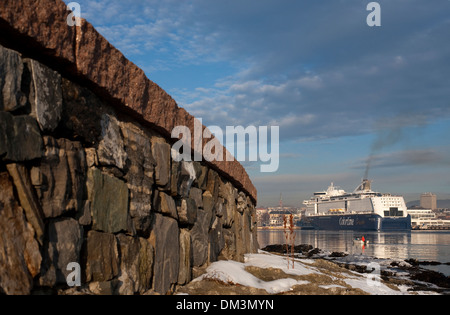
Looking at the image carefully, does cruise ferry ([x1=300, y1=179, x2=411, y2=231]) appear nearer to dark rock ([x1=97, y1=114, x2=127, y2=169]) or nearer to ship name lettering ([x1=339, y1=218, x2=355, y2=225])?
ship name lettering ([x1=339, y1=218, x2=355, y2=225])

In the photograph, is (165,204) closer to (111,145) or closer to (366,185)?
(111,145)

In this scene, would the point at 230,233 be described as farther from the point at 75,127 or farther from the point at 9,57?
the point at 9,57

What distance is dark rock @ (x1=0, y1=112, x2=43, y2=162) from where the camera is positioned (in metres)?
2.28

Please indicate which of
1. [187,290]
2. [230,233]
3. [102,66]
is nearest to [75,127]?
[102,66]

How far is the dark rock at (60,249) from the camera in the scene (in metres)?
2.49

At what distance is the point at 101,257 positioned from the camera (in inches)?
119

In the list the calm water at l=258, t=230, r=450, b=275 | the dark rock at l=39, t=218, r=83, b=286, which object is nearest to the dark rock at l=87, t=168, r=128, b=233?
the dark rock at l=39, t=218, r=83, b=286

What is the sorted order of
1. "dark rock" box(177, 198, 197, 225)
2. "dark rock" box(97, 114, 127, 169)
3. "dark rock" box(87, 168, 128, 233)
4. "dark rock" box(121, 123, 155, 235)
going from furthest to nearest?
"dark rock" box(177, 198, 197, 225) < "dark rock" box(121, 123, 155, 235) < "dark rock" box(97, 114, 127, 169) < "dark rock" box(87, 168, 128, 233)

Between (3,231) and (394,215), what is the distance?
98303 mm

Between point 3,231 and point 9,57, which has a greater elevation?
point 9,57

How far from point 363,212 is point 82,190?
305 feet

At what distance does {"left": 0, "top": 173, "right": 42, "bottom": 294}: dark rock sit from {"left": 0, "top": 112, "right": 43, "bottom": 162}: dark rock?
5.3 inches
